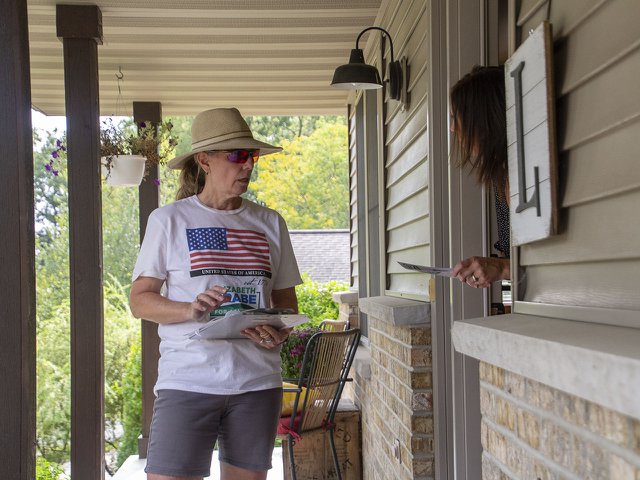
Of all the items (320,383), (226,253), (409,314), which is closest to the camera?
(226,253)

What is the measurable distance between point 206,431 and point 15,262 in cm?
75

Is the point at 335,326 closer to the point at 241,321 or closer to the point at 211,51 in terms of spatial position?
the point at 211,51

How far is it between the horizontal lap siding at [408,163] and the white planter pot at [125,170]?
6.93 feet

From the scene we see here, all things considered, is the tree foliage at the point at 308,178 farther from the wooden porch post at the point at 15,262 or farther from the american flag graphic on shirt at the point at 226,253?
the wooden porch post at the point at 15,262

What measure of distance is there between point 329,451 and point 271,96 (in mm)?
3448

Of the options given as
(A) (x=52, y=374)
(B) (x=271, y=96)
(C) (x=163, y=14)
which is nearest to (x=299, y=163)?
(A) (x=52, y=374)

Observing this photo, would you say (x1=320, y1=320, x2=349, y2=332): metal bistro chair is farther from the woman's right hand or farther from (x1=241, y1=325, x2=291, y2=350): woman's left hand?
the woman's right hand

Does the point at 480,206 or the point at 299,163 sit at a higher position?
the point at 299,163

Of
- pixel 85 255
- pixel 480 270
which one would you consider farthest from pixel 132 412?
pixel 480 270

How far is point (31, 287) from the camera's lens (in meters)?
2.45

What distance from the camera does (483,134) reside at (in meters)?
2.33

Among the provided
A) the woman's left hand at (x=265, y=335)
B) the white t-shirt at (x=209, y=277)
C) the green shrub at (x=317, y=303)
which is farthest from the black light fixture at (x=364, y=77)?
the green shrub at (x=317, y=303)

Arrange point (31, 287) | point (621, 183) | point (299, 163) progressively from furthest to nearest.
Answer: point (299, 163) < point (31, 287) < point (621, 183)

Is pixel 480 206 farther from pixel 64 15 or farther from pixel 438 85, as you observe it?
pixel 64 15
